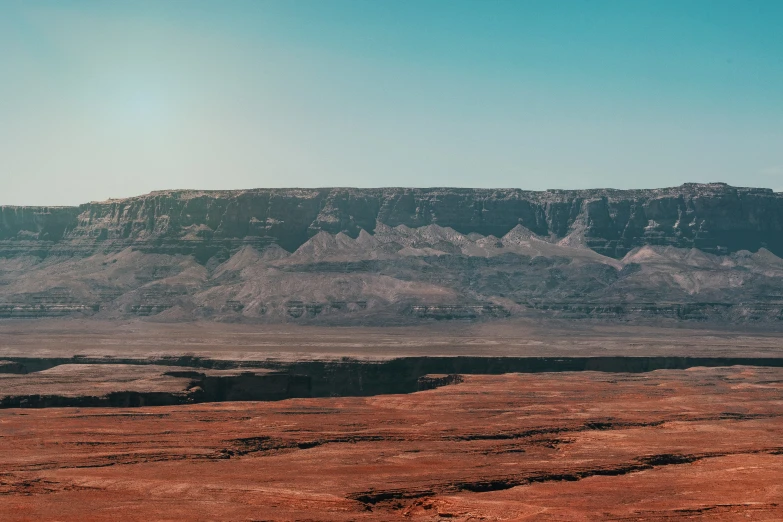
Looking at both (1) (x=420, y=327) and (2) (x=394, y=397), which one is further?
(1) (x=420, y=327)

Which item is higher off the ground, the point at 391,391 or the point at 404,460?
the point at 404,460

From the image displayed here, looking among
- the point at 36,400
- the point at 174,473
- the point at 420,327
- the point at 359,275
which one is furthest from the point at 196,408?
the point at 359,275

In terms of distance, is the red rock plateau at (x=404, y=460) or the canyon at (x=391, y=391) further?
the canyon at (x=391, y=391)

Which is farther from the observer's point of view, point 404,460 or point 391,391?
point 391,391

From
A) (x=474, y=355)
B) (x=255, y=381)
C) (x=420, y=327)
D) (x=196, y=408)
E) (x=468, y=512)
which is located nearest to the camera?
(x=468, y=512)

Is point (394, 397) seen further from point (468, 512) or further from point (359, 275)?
A: point (359, 275)

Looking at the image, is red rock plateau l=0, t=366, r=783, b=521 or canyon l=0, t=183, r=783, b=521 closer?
red rock plateau l=0, t=366, r=783, b=521

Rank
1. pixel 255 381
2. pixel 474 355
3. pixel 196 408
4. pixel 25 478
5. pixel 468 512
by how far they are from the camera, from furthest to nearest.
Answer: pixel 474 355 → pixel 255 381 → pixel 196 408 → pixel 25 478 → pixel 468 512
